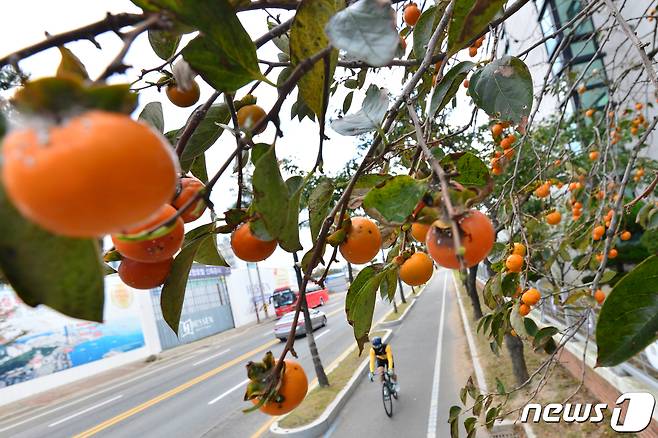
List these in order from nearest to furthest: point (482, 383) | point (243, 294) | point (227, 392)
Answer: point (482, 383), point (227, 392), point (243, 294)

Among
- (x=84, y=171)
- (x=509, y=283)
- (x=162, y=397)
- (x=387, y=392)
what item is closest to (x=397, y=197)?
(x=84, y=171)

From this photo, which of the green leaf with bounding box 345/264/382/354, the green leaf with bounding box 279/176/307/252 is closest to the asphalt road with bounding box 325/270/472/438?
the green leaf with bounding box 345/264/382/354

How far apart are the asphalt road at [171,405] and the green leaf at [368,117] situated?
6925mm

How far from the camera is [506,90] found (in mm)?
1051

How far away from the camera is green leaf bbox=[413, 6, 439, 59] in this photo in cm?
114

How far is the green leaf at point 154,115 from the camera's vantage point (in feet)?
2.96

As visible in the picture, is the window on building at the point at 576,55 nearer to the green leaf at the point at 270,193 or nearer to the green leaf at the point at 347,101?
the green leaf at the point at 347,101

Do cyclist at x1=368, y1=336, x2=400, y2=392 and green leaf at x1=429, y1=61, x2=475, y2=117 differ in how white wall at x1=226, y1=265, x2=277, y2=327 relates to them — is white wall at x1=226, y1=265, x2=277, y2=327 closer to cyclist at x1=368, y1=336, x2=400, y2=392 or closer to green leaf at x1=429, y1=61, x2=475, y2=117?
cyclist at x1=368, y1=336, x2=400, y2=392

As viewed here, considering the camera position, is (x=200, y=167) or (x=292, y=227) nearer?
(x=292, y=227)

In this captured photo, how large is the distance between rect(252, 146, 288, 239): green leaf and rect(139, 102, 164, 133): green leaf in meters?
0.40

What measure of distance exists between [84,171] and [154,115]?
706 millimetres

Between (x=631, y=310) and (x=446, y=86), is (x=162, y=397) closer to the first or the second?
(x=446, y=86)

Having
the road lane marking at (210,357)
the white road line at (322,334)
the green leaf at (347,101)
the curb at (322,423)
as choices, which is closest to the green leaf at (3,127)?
the green leaf at (347,101)

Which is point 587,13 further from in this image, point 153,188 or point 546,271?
point 153,188
